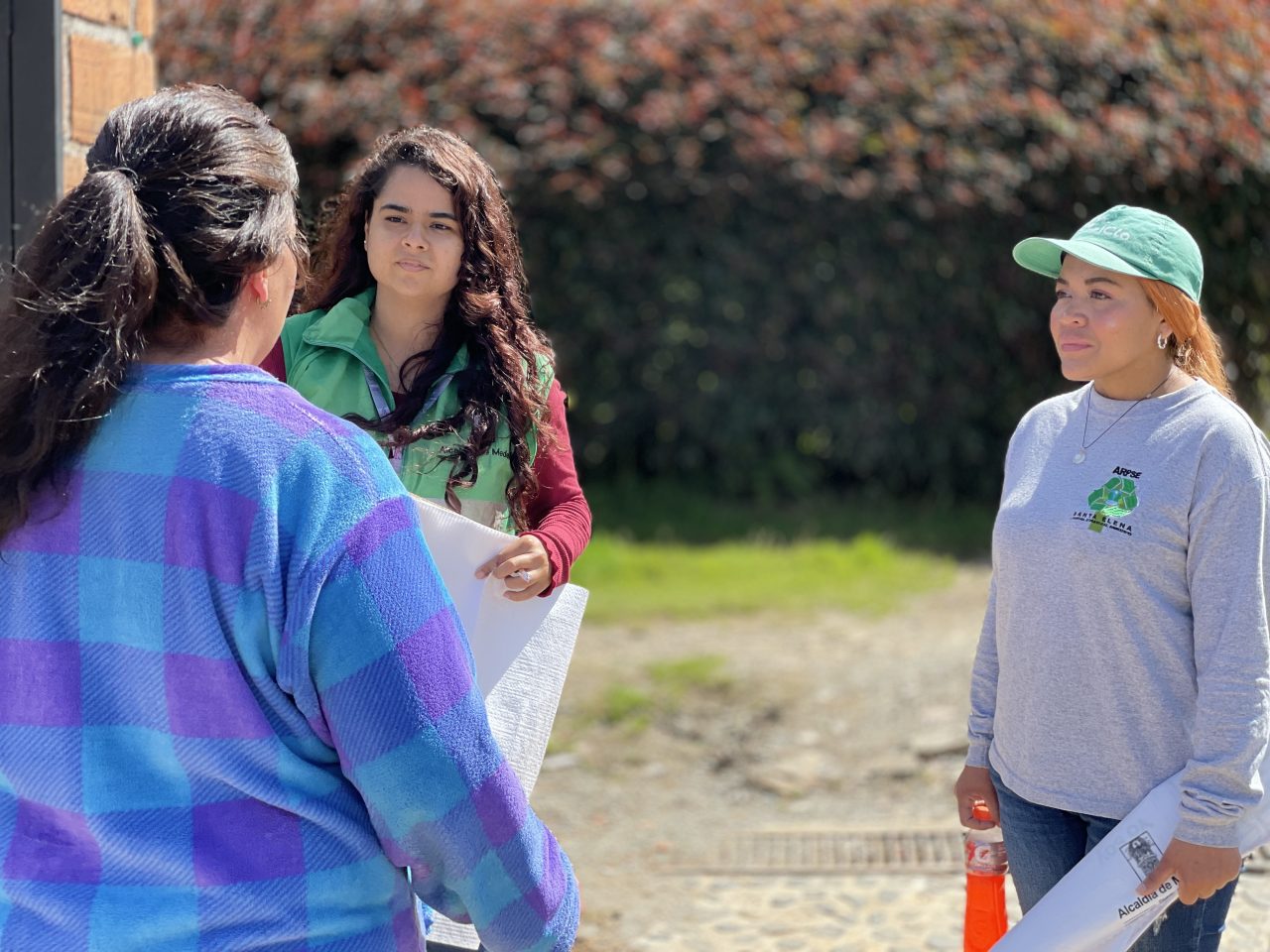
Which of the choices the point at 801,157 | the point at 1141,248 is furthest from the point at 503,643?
the point at 801,157

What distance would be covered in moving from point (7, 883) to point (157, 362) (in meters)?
0.55

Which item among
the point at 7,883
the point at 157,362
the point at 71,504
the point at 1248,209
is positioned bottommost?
the point at 1248,209

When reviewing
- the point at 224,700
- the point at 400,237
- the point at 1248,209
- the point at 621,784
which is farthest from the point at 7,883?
the point at 1248,209

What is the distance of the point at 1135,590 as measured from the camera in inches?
88.4

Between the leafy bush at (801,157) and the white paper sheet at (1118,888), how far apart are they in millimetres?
5223

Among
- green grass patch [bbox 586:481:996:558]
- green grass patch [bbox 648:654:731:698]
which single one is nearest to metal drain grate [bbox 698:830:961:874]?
green grass patch [bbox 648:654:731:698]

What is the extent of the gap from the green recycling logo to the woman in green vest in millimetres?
848

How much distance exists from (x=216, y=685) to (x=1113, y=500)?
4.74 ft

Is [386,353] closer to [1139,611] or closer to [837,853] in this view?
[1139,611]

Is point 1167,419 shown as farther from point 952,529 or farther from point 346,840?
point 952,529

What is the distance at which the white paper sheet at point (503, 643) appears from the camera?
2.23 meters

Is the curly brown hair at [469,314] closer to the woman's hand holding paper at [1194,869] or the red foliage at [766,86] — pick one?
the woman's hand holding paper at [1194,869]

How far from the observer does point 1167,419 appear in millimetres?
2285

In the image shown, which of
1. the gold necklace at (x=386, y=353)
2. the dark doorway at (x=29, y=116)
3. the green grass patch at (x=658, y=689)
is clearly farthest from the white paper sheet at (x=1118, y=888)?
the green grass patch at (x=658, y=689)
